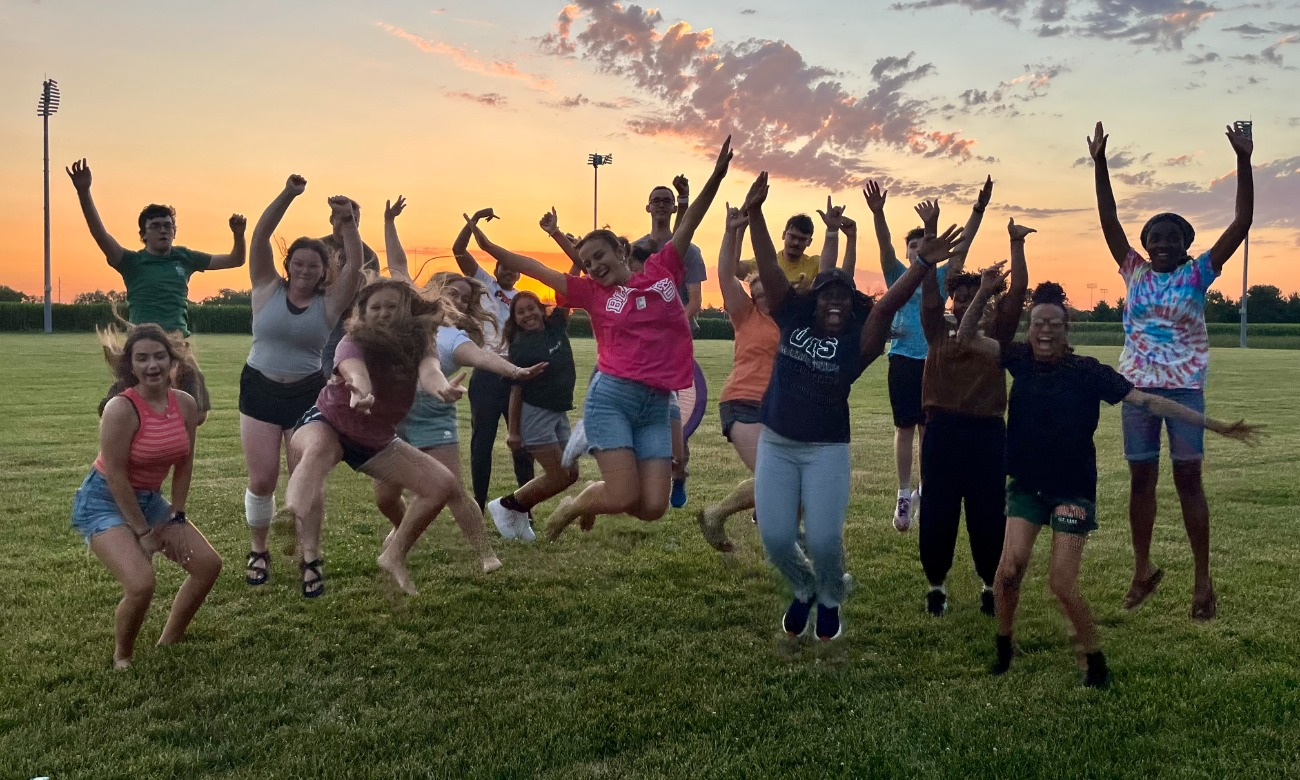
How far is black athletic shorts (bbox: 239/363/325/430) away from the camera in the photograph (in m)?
6.33

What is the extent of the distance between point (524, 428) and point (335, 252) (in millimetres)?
2138

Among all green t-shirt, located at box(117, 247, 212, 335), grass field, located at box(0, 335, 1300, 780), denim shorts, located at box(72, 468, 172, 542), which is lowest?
grass field, located at box(0, 335, 1300, 780)

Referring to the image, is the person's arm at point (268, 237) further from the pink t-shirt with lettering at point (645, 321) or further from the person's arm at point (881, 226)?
the person's arm at point (881, 226)

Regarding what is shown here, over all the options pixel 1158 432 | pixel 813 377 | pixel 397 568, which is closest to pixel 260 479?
pixel 397 568

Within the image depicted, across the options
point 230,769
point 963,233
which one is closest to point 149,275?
point 230,769

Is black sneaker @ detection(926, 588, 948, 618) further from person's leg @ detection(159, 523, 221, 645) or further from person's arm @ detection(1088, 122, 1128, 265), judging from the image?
person's leg @ detection(159, 523, 221, 645)

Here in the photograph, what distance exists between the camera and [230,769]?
392 cm

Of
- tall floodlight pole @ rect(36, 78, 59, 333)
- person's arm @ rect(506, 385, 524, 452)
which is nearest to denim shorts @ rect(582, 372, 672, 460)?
person's arm @ rect(506, 385, 524, 452)

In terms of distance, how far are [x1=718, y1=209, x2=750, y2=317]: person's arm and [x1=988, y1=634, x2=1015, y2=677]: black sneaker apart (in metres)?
2.40

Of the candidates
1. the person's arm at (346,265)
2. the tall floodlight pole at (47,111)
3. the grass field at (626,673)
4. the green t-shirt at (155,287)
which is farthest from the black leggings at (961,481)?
the tall floodlight pole at (47,111)

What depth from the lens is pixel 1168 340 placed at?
219 inches

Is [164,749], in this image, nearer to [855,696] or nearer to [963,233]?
[855,696]

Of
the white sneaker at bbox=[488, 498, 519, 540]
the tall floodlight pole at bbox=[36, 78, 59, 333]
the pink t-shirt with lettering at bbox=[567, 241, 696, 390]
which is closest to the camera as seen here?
the pink t-shirt with lettering at bbox=[567, 241, 696, 390]

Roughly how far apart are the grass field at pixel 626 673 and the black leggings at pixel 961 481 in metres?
0.48
